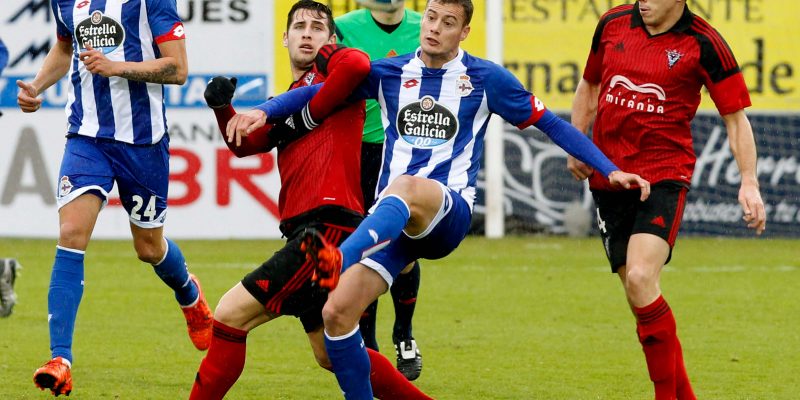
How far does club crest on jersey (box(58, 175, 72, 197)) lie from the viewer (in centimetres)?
668

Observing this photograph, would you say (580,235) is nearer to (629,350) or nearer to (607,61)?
(629,350)

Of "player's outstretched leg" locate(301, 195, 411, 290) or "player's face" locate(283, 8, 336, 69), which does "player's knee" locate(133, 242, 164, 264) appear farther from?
"player's outstretched leg" locate(301, 195, 411, 290)

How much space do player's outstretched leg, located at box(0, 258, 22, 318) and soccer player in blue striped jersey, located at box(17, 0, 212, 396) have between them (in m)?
2.15

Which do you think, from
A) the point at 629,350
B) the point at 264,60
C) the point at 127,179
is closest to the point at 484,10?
the point at 264,60

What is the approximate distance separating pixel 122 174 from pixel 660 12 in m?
2.69

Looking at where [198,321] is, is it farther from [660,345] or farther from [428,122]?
[660,345]

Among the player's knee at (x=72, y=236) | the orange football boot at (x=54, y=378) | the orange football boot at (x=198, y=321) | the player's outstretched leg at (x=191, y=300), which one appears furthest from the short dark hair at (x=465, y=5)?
the orange football boot at (x=198, y=321)

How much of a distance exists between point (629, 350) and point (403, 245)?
10.2 ft

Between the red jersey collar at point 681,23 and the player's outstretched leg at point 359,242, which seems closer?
the player's outstretched leg at point 359,242

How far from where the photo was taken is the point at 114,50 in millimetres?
6883

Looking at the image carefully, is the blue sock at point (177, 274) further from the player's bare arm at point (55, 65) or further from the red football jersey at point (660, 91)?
the red football jersey at point (660, 91)

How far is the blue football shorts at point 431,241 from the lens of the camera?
5523mm

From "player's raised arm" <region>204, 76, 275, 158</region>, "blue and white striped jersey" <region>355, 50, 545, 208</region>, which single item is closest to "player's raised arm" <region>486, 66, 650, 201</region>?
"blue and white striped jersey" <region>355, 50, 545, 208</region>

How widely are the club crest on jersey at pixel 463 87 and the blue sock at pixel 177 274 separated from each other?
223cm
